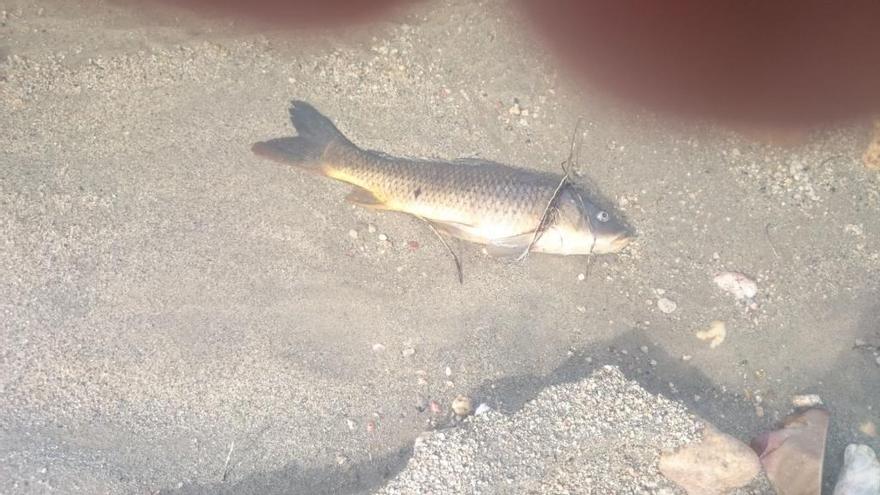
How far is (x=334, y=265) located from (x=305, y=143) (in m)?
0.81

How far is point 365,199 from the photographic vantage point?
379cm

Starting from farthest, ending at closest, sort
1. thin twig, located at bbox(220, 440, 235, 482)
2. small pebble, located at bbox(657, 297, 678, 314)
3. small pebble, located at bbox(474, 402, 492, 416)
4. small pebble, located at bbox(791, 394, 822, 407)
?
1. small pebble, located at bbox(657, 297, 678, 314)
2. small pebble, located at bbox(791, 394, 822, 407)
3. small pebble, located at bbox(474, 402, 492, 416)
4. thin twig, located at bbox(220, 440, 235, 482)

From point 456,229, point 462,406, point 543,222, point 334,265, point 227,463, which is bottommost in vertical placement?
point 227,463

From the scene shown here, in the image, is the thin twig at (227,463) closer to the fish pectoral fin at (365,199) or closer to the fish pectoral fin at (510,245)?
the fish pectoral fin at (365,199)

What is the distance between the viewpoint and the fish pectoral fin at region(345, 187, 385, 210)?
3775 millimetres

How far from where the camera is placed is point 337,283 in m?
3.62

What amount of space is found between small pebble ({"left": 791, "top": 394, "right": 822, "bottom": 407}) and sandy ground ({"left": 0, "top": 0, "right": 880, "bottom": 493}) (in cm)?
10

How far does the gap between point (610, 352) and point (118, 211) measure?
299 cm

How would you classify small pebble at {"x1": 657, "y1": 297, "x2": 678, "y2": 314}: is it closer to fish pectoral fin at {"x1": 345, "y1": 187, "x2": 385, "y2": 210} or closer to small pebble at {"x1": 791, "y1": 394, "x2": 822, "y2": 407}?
small pebble at {"x1": 791, "y1": 394, "x2": 822, "y2": 407}

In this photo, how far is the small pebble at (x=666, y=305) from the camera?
3.79m

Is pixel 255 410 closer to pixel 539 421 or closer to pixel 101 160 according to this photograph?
pixel 539 421

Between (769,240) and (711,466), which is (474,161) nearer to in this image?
(769,240)

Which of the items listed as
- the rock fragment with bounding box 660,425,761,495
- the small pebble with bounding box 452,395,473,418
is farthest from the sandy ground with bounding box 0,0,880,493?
the rock fragment with bounding box 660,425,761,495

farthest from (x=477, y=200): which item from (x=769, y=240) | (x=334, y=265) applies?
(x=769, y=240)
